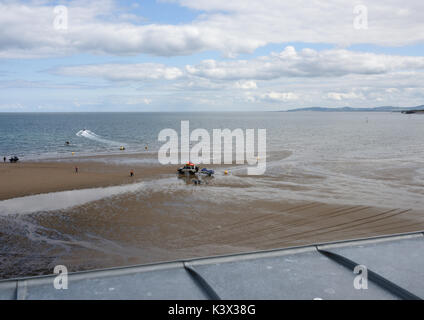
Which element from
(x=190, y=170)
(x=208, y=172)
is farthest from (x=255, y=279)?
(x=190, y=170)

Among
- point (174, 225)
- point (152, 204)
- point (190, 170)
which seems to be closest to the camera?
point (174, 225)

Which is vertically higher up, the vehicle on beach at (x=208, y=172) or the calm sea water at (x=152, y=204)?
the vehicle on beach at (x=208, y=172)

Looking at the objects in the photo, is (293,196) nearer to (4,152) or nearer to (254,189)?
(254,189)

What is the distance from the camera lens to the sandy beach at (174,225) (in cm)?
2116

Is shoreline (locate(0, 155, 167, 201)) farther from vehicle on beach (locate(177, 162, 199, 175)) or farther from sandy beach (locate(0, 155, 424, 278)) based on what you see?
vehicle on beach (locate(177, 162, 199, 175))

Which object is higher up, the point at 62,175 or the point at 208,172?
the point at 208,172

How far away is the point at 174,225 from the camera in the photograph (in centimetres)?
2642

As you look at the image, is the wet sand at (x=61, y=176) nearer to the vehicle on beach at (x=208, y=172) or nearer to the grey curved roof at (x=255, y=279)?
the vehicle on beach at (x=208, y=172)

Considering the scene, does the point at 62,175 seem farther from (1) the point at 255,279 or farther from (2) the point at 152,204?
(1) the point at 255,279

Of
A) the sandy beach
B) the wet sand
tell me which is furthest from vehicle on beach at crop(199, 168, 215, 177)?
the wet sand

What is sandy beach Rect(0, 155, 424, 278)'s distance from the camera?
21.2 m

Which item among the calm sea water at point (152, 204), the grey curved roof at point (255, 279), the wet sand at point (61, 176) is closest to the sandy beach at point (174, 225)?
the calm sea water at point (152, 204)

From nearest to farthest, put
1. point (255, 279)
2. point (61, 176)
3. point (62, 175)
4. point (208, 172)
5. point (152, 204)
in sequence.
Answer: point (255, 279) < point (152, 204) < point (208, 172) < point (61, 176) < point (62, 175)

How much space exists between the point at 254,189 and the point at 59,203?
2076 cm
